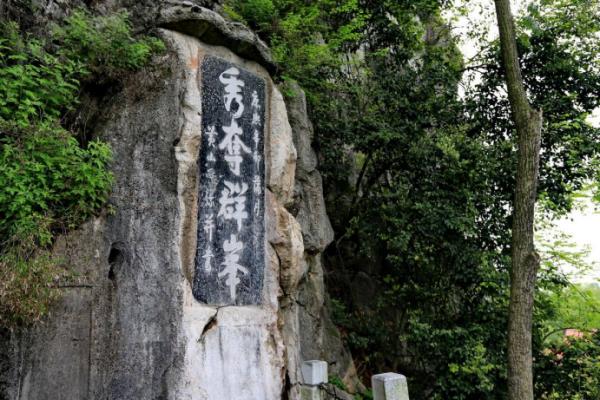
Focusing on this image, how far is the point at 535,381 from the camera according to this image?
333 inches

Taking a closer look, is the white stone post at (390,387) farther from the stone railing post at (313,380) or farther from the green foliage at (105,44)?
the green foliage at (105,44)

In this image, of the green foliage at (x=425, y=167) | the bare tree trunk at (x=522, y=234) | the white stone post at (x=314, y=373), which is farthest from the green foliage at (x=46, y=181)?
the bare tree trunk at (x=522, y=234)

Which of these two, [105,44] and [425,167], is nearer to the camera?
[105,44]

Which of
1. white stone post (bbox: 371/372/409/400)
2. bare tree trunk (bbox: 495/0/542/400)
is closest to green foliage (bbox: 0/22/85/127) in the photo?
white stone post (bbox: 371/372/409/400)

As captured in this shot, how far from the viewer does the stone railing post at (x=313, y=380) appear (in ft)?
17.4

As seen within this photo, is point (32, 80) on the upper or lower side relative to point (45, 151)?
upper

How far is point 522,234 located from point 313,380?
4259mm

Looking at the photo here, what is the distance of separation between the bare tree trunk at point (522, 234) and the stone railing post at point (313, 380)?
3.53m

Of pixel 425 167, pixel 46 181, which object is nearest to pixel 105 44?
pixel 46 181

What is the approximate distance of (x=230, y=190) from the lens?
5.32 m

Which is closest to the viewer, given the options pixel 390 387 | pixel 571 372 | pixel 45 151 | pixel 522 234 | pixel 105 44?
pixel 390 387

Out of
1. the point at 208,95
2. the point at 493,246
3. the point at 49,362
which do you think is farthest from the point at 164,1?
the point at 493,246

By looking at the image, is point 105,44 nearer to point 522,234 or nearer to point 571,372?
point 522,234

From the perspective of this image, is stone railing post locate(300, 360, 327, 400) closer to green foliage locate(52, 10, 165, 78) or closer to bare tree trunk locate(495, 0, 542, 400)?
bare tree trunk locate(495, 0, 542, 400)
